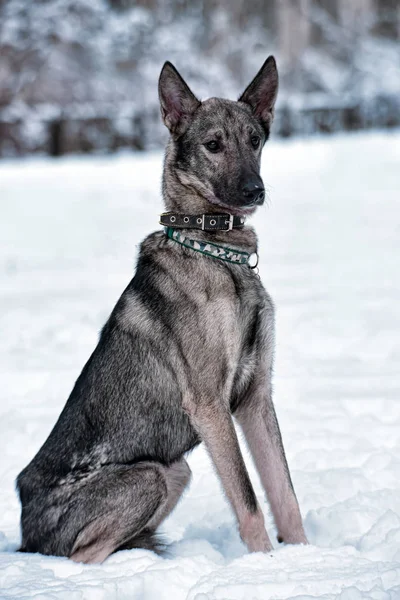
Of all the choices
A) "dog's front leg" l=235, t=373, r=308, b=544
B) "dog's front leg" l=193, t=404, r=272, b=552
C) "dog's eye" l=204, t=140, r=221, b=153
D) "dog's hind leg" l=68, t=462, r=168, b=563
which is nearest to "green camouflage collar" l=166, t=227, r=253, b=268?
"dog's eye" l=204, t=140, r=221, b=153

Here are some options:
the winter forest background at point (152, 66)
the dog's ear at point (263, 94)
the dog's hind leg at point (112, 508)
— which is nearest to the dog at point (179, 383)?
the dog's hind leg at point (112, 508)

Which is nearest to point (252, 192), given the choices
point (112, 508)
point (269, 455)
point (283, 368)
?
point (269, 455)

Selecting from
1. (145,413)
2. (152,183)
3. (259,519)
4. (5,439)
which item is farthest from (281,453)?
(152,183)

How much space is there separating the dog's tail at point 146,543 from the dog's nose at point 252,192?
4.68 ft

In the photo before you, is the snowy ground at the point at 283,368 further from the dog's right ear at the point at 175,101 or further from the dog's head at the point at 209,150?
the dog's right ear at the point at 175,101

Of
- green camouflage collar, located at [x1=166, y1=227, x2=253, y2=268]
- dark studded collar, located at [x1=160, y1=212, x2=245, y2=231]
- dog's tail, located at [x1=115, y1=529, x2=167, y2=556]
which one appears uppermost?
dark studded collar, located at [x1=160, y1=212, x2=245, y2=231]

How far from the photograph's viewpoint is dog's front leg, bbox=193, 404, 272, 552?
338cm

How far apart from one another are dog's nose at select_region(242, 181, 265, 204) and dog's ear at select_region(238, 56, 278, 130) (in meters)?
0.53

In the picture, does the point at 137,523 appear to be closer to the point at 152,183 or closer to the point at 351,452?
the point at 351,452

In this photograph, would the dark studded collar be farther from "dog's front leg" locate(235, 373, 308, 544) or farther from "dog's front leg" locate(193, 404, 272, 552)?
"dog's front leg" locate(193, 404, 272, 552)

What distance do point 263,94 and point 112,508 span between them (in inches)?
78.0

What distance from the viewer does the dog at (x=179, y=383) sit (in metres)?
3.37

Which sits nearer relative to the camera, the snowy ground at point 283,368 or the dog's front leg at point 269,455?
the snowy ground at point 283,368

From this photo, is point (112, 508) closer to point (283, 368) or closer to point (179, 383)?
point (179, 383)
